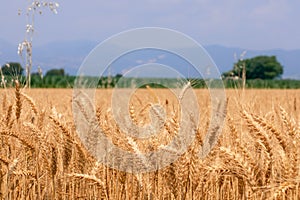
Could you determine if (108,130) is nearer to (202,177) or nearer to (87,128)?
A: (87,128)

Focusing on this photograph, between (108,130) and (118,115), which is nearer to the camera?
(108,130)

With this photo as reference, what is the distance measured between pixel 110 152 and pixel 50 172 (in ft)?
0.80

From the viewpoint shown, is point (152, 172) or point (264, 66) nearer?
point (152, 172)

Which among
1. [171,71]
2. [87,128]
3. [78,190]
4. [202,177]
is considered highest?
[171,71]

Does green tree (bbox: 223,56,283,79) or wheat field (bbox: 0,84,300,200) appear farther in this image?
green tree (bbox: 223,56,283,79)

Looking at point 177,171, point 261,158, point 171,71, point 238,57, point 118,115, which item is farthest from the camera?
point 238,57

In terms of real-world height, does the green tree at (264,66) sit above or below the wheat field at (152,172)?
above

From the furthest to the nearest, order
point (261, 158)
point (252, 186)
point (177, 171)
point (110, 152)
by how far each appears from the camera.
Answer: point (110, 152)
point (261, 158)
point (177, 171)
point (252, 186)

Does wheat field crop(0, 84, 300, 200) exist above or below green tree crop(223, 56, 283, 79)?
below

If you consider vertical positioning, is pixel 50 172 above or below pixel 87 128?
below

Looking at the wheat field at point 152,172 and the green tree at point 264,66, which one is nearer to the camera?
the wheat field at point 152,172

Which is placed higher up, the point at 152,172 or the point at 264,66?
the point at 264,66

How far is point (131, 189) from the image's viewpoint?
205 centimetres

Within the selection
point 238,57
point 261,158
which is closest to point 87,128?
point 261,158
